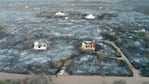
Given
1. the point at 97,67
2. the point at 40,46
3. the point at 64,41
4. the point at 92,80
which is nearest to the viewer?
the point at 92,80

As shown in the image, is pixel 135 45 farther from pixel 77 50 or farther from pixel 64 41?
pixel 64 41

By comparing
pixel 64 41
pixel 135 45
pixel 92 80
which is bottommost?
pixel 64 41

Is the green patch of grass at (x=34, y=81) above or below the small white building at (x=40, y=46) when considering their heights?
above

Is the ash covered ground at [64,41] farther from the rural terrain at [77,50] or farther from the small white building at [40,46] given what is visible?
the small white building at [40,46]

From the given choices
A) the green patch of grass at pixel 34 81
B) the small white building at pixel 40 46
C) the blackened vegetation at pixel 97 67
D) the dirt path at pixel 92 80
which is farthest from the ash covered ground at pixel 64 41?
the green patch of grass at pixel 34 81

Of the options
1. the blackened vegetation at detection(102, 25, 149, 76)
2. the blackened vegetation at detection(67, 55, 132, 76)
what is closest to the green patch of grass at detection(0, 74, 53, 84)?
the blackened vegetation at detection(67, 55, 132, 76)

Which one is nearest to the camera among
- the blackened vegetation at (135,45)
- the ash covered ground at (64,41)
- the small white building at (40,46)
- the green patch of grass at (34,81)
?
the green patch of grass at (34,81)

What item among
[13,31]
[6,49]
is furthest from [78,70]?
[13,31]

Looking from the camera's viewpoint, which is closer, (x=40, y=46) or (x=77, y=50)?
(x=77, y=50)

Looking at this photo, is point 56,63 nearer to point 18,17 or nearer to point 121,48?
point 121,48

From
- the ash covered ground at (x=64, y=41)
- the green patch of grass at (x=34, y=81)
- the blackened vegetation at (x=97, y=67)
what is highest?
the green patch of grass at (x=34, y=81)

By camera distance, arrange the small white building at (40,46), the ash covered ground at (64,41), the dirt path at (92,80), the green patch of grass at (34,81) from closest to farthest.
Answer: the green patch of grass at (34,81)
the dirt path at (92,80)
the ash covered ground at (64,41)
the small white building at (40,46)

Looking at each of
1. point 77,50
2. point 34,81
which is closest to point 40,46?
point 77,50

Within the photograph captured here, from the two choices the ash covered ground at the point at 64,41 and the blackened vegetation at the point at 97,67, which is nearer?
the blackened vegetation at the point at 97,67
